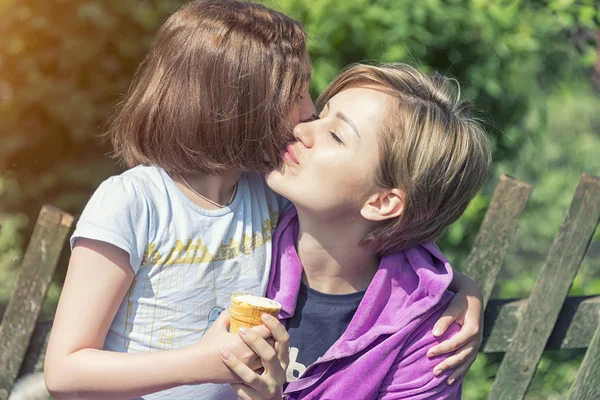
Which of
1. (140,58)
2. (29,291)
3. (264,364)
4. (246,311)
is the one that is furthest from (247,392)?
(140,58)

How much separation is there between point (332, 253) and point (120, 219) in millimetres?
642

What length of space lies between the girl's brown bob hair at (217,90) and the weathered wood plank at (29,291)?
590 millimetres

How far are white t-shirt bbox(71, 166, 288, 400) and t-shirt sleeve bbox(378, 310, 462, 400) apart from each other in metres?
0.42

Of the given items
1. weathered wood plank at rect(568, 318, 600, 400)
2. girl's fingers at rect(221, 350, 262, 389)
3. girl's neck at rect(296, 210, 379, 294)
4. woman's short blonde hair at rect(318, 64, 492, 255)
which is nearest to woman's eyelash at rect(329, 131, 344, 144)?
woman's short blonde hair at rect(318, 64, 492, 255)

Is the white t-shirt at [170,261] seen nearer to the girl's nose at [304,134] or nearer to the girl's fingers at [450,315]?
the girl's nose at [304,134]

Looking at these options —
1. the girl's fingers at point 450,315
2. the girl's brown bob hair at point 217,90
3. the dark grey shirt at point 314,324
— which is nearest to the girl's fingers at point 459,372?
the girl's fingers at point 450,315

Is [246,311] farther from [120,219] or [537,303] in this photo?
[537,303]

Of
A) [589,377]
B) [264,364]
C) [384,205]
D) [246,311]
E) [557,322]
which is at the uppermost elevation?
[384,205]

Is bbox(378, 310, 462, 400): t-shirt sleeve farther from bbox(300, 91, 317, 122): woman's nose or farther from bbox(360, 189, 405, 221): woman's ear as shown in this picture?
bbox(300, 91, 317, 122): woman's nose

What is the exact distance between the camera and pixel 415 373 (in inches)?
96.2

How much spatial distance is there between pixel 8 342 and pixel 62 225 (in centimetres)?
44

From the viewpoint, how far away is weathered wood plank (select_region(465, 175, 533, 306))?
319 centimetres

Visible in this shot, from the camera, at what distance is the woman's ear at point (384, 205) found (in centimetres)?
247

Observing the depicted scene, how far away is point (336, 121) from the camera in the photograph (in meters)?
2.43
